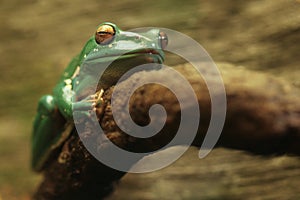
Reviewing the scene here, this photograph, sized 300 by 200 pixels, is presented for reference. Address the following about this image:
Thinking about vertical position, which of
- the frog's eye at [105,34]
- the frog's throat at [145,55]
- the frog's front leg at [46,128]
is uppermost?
the frog's eye at [105,34]

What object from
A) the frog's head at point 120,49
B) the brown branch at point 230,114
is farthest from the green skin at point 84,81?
the brown branch at point 230,114

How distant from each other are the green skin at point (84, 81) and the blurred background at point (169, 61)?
396mm

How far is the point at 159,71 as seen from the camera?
1371mm

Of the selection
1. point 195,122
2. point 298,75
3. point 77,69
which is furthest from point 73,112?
point 298,75

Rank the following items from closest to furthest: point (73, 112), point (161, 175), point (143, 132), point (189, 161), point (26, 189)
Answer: point (143, 132) → point (73, 112) → point (189, 161) → point (161, 175) → point (26, 189)

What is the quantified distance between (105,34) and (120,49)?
87 millimetres

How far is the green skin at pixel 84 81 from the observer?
1596mm

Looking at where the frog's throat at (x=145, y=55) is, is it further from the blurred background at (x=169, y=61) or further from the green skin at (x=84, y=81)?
the blurred background at (x=169, y=61)

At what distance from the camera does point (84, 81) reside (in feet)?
5.93

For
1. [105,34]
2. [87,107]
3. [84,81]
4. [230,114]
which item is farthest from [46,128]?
[230,114]

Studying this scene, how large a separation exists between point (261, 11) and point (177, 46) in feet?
1.40

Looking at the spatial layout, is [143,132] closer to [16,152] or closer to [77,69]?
[77,69]

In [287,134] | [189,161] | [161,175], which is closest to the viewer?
[287,134]

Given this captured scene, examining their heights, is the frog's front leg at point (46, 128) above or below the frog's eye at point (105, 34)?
below
